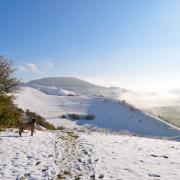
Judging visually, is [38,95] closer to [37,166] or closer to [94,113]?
[94,113]

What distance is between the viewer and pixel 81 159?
2284 cm

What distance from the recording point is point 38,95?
360 feet

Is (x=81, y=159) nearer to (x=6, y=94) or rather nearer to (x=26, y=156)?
(x=26, y=156)

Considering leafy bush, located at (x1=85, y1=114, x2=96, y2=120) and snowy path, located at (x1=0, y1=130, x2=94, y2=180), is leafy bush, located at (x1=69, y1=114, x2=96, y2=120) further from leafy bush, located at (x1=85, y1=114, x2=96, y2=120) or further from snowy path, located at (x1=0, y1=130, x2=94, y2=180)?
snowy path, located at (x1=0, y1=130, x2=94, y2=180)

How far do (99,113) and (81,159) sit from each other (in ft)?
230

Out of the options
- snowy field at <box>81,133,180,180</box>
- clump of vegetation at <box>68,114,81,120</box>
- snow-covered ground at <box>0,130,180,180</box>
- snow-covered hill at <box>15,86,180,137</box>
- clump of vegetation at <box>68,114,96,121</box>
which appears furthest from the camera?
clump of vegetation at <box>68,114,96,121</box>

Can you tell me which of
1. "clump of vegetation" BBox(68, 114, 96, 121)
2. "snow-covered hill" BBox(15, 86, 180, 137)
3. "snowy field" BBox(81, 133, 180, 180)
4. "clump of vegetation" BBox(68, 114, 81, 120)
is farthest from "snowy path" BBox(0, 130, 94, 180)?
"clump of vegetation" BBox(68, 114, 96, 121)

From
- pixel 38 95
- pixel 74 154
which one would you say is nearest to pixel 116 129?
pixel 38 95

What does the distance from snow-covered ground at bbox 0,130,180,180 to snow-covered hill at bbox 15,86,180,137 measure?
45731 mm

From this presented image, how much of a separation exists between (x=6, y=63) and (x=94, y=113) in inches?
2079

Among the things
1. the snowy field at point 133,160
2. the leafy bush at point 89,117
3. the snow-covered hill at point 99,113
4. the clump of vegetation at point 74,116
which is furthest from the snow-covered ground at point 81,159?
the leafy bush at point 89,117

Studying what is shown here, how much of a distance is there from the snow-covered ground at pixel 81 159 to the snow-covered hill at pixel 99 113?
150 feet

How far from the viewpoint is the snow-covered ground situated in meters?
19.3

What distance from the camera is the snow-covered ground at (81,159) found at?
1934cm
